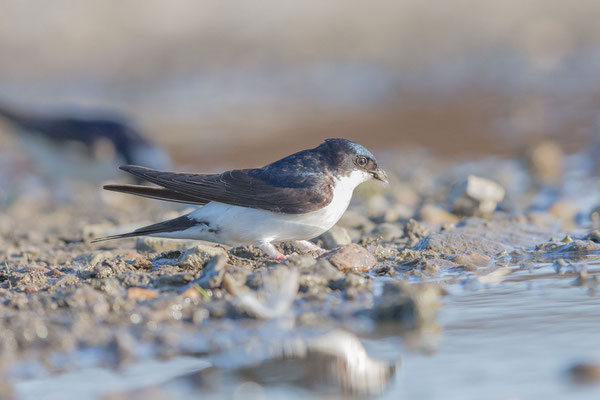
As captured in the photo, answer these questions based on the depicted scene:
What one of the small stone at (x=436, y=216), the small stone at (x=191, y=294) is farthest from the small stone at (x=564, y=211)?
the small stone at (x=191, y=294)

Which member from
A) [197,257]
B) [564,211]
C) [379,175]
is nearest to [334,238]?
[379,175]

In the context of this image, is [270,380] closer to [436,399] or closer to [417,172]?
[436,399]

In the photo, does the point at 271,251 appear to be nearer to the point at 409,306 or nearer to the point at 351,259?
the point at 351,259

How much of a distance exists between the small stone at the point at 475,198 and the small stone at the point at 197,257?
2.32 meters

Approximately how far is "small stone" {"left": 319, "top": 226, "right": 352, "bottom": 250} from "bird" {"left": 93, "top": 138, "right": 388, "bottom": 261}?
17cm

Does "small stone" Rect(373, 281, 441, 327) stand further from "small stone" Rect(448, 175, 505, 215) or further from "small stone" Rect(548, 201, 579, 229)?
"small stone" Rect(548, 201, 579, 229)

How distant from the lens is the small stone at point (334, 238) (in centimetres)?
533

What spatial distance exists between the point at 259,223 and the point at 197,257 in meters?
0.41

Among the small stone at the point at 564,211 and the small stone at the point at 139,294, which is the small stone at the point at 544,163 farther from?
the small stone at the point at 139,294

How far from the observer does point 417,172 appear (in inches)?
391

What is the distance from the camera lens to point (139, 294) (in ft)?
13.1

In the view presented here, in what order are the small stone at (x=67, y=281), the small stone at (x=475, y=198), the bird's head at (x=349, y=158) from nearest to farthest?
the small stone at (x=67, y=281), the bird's head at (x=349, y=158), the small stone at (x=475, y=198)

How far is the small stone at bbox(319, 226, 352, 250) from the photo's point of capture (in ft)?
17.5

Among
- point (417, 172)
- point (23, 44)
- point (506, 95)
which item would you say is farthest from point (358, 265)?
point (23, 44)
